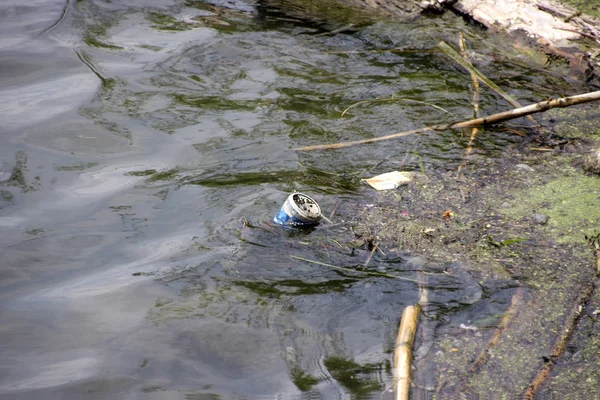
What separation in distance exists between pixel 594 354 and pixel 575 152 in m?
2.02

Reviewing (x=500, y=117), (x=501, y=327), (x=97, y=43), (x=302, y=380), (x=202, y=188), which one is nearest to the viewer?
(x=302, y=380)

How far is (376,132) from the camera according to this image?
438 centimetres

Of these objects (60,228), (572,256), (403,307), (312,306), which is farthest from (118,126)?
(572,256)

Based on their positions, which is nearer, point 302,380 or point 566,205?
point 302,380

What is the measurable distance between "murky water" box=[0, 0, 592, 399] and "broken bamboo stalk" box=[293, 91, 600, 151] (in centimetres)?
10

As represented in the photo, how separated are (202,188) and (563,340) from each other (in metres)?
2.17

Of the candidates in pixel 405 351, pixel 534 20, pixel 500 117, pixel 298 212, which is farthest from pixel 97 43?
pixel 405 351

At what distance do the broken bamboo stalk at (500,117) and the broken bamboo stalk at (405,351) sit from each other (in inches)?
67.3

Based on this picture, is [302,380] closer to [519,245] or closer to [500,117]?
[519,245]

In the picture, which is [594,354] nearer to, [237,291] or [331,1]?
[237,291]

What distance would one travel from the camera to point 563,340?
2484mm

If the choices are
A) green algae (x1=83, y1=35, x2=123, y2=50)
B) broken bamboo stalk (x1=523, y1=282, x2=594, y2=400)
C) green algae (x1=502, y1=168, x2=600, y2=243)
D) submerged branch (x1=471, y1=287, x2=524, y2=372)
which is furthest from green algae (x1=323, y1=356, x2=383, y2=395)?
green algae (x1=83, y1=35, x2=123, y2=50)

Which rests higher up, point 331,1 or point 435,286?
point 331,1

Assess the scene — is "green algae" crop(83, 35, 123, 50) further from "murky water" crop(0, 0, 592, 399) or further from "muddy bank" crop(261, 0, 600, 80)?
"muddy bank" crop(261, 0, 600, 80)
